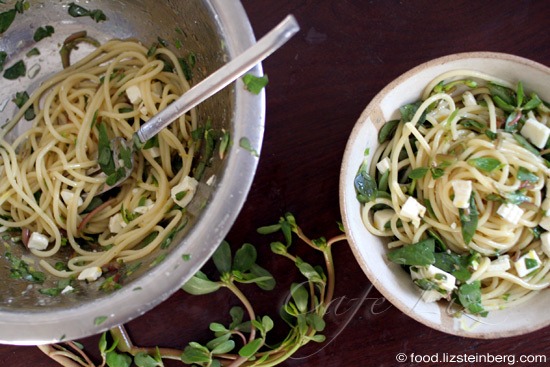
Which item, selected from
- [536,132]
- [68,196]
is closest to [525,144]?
[536,132]

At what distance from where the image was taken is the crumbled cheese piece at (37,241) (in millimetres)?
1485

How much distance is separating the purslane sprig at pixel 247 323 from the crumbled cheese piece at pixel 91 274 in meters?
0.20

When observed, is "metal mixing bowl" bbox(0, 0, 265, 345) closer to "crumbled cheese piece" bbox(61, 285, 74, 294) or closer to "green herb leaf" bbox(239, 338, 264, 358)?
"crumbled cheese piece" bbox(61, 285, 74, 294)

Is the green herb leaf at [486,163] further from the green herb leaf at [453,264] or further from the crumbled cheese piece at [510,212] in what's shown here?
the green herb leaf at [453,264]

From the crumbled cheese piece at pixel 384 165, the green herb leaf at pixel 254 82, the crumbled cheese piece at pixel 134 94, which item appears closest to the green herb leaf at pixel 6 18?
the crumbled cheese piece at pixel 134 94

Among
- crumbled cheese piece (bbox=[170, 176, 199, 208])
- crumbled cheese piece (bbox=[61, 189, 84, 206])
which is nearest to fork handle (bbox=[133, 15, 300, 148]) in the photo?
crumbled cheese piece (bbox=[170, 176, 199, 208])

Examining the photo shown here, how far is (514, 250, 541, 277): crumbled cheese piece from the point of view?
1.41 metres

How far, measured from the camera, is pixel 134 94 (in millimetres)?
1489

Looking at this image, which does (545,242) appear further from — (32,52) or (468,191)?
(32,52)

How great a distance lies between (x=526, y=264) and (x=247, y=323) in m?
0.70

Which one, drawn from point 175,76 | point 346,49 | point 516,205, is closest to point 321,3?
point 346,49

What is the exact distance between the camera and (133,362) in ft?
5.25

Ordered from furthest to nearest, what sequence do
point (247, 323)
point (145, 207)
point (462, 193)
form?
point (247, 323) < point (145, 207) < point (462, 193)

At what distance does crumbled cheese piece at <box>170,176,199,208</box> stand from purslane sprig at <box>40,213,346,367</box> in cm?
19
